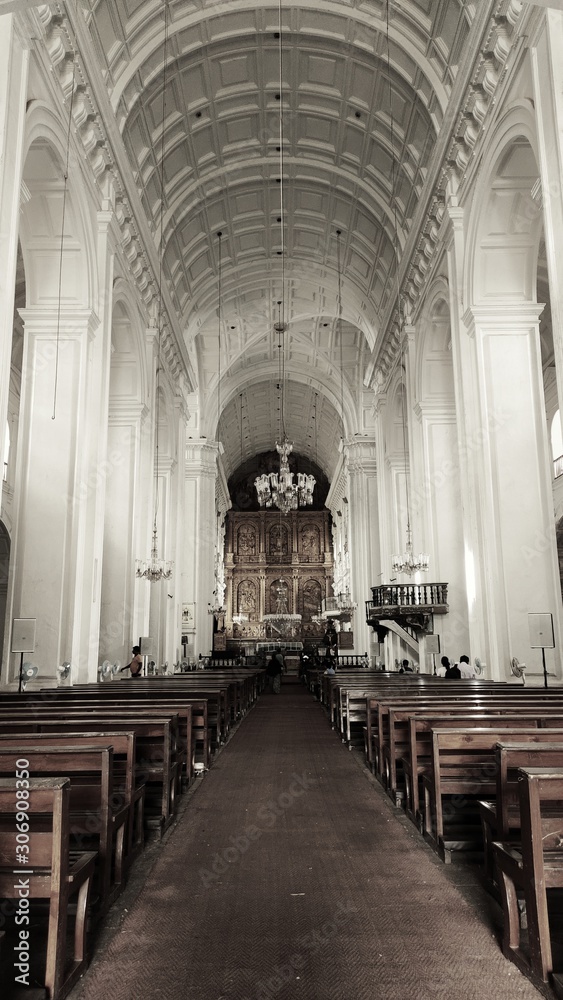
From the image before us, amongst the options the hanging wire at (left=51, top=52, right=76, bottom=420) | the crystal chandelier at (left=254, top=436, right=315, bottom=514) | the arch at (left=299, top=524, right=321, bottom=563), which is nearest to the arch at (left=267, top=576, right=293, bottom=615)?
the arch at (left=299, top=524, right=321, bottom=563)

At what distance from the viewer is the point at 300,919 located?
3088 millimetres

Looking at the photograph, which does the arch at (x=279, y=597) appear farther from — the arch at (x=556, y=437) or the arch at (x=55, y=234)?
the arch at (x=55, y=234)

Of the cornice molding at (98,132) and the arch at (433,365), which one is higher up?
the cornice molding at (98,132)

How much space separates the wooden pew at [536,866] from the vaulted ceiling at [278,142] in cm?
1044

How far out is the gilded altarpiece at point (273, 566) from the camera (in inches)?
1474

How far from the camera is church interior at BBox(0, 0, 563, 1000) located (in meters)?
3.25

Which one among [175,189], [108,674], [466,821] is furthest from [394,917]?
[175,189]

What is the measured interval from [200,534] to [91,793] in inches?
797

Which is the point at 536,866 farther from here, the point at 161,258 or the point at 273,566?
the point at 273,566

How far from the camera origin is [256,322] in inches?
912

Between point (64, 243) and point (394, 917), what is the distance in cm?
953

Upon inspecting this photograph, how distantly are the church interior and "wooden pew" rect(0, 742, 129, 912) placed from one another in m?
0.02

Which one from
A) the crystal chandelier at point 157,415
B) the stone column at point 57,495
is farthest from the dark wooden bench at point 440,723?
the crystal chandelier at point 157,415

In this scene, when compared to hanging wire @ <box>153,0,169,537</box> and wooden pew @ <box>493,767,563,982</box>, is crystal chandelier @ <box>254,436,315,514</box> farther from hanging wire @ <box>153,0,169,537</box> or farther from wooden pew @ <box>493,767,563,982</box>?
wooden pew @ <box>493,767,563,982</box>
